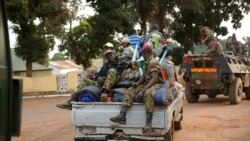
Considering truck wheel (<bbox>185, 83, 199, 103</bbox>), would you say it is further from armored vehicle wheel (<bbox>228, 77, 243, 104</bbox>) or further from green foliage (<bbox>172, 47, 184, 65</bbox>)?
green foliage (<bbox>172, 47, 184, 65</bbox>)

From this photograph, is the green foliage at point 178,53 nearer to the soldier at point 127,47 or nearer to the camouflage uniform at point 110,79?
the soldier at point 127,47

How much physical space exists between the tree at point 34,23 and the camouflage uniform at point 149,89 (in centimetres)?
1520

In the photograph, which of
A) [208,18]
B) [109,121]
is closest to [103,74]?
[109,121]

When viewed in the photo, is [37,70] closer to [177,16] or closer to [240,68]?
[177,16]

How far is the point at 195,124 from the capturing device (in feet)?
39.7

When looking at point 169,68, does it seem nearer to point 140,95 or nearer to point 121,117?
point 140,95

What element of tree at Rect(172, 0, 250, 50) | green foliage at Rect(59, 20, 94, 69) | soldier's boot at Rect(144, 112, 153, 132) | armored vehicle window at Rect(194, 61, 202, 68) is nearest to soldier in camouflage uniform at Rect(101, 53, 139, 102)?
soldier's boot at Rect(144, 112, 153, 132)

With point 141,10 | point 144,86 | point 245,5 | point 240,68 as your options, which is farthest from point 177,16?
point 144,86

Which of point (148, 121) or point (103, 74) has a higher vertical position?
point (103, 74)

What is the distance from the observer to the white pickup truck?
7.75 m

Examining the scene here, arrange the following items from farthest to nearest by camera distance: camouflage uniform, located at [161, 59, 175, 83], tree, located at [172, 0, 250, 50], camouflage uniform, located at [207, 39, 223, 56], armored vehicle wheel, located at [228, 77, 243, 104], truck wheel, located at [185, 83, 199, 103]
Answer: tree, located at [172, 0, 250, 50]
truck wheel, located at [185, 83, 199, 103]
armored vehicle wheel, located at [228, 77, 243, 104]
camouflage uniform, located at [207, 39, 223, 56]
camouflage uniform, located at [161, 59, 175, 83]

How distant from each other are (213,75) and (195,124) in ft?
14.8

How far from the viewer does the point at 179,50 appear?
37625 millimetres

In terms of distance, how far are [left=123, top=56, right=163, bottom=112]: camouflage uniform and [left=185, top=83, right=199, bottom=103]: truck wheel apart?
30.5 feet
